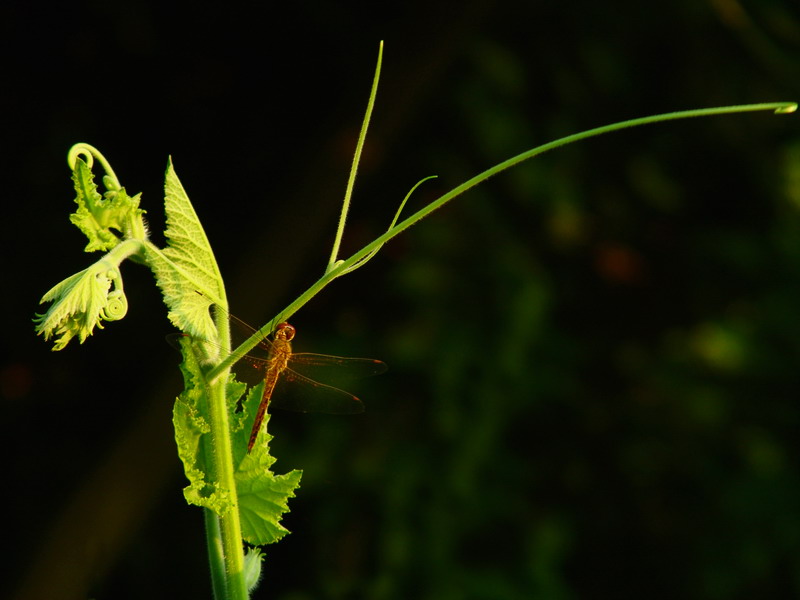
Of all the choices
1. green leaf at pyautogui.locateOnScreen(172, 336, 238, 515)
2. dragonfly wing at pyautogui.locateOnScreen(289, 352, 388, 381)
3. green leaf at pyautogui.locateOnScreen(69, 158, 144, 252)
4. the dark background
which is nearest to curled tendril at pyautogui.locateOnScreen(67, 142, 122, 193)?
green leaf at pyautogui.locateOnScreen(69, 158, 144, 252)

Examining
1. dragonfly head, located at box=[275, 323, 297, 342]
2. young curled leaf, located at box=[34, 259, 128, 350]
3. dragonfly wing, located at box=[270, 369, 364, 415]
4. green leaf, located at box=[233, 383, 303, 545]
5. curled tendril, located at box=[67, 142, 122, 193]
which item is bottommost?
green leaf, located at box=[233, 383, 303, 545]

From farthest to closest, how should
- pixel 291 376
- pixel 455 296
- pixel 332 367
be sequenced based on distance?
pixel 455 296
pixel 332 367
pixel 291 376

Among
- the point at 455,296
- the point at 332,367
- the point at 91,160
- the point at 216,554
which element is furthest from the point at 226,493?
the point at 455,296

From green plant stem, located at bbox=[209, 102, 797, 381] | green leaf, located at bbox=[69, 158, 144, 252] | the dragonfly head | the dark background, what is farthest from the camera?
the dark background

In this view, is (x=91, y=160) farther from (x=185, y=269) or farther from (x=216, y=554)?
(x=216, y=554)

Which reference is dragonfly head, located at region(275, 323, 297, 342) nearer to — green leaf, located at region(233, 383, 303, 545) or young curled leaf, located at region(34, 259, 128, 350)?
green leaf, located at region(233, 383, 303, 545)

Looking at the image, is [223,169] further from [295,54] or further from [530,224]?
[530,224]

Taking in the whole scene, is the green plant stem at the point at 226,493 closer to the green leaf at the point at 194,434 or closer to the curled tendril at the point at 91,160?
the green leaf at the point at 194,434
